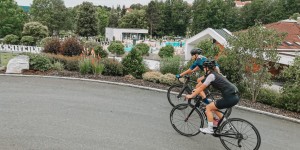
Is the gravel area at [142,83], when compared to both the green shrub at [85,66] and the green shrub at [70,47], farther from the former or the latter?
the green shrub at [70,47]

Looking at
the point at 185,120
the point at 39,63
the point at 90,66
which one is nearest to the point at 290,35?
the point at 90,66

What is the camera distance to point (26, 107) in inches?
305

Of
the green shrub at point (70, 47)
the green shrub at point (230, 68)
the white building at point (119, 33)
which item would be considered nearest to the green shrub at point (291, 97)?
the green shrub at point (230, 68)

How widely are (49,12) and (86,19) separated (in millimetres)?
Answer: 8130

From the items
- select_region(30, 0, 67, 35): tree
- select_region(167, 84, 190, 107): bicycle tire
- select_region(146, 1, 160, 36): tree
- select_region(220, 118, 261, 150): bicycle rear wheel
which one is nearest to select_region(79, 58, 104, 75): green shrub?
select_region(167, 84, 190, 107): bicycle tire

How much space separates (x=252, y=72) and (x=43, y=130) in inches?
303

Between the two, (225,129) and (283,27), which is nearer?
(225,129)

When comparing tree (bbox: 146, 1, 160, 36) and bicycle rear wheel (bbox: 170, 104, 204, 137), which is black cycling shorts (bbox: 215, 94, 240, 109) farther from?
tree (bbox: 146, 1, 160, 36)

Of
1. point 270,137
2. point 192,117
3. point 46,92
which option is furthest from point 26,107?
point 270,137

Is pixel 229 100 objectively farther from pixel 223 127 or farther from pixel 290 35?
pixel 290 35

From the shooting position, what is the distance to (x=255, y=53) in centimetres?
976

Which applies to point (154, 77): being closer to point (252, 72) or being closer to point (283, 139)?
point (252, 72)

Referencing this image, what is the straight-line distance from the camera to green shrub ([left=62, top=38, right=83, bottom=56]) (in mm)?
16047

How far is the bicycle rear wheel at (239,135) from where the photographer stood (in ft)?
17.5
